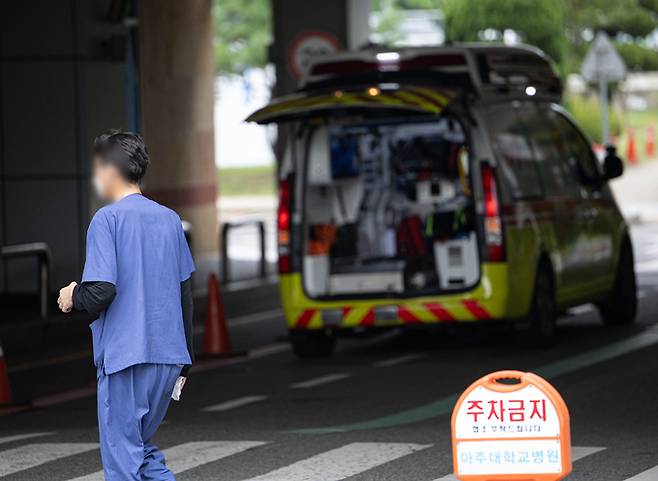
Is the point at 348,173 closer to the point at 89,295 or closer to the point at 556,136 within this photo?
the point at 556,136

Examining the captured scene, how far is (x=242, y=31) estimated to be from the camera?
203 feet

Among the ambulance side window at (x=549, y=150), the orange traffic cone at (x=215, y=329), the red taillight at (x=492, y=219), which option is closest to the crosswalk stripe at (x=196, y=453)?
the red taillight at (x=492, y=219)

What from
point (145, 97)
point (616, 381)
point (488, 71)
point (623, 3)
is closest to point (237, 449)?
point (616, 381)

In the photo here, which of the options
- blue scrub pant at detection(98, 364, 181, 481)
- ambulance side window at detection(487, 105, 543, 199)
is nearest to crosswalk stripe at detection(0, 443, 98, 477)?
blue scrub pant at detection(98, 364, 181, 481)

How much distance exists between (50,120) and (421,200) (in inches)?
321

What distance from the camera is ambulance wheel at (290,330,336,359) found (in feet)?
51.7

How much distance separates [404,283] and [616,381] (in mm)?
2639

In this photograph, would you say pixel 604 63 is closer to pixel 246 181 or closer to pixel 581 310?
pixel 581 310

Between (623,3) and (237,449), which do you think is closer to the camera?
(237,449)

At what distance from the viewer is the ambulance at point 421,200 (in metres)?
14.9

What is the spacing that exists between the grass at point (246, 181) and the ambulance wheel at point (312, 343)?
110 ft

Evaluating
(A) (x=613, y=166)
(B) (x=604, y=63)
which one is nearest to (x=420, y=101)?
(A) (x=613, y=166)

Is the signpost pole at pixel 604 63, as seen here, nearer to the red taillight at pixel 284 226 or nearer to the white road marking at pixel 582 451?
the red taillight at pixel 284 226

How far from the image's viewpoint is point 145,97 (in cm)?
2894
